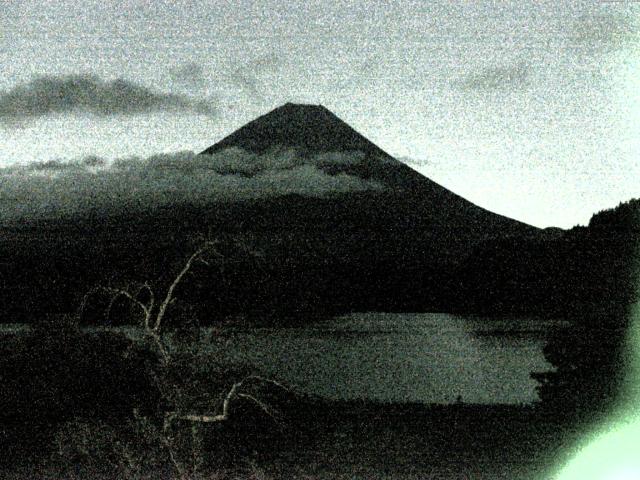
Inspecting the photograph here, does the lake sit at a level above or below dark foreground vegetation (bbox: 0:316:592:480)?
below

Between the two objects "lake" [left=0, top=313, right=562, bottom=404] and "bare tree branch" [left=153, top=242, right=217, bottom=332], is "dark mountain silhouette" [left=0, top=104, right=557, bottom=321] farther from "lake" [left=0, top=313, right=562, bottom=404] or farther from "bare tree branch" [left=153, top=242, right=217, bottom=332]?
"bare tree branch" [left=153, top=242, right=217, bottom=332]

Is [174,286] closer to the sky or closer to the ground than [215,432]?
closer to the sky

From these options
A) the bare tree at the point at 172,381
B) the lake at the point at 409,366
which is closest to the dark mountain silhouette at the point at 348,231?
the lake at the point at 409,366

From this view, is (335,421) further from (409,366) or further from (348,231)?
(348,231)

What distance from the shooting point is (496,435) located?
1204 centimetres

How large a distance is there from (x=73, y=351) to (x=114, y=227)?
2471 inches

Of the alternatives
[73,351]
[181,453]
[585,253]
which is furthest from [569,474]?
[73,351]

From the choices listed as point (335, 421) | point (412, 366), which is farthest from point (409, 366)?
point (335, 421)

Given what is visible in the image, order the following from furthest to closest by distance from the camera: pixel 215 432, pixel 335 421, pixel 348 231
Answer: pixel 348 231 → pixel 335 421 → pixel 215 432

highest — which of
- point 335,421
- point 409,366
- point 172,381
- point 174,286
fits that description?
point 174,286

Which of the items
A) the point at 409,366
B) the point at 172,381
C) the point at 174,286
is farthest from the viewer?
the point at 409,366

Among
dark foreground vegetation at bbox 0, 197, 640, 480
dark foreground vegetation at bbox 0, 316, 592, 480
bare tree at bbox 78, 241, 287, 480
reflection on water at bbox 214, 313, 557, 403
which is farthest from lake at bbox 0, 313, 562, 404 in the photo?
dark foreground vegetation at bbox 0, 316, 592, 480

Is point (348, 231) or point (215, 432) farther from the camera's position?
point (348, 231)

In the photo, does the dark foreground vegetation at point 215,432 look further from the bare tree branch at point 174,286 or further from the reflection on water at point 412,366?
the bare tree branch at point 174,286
